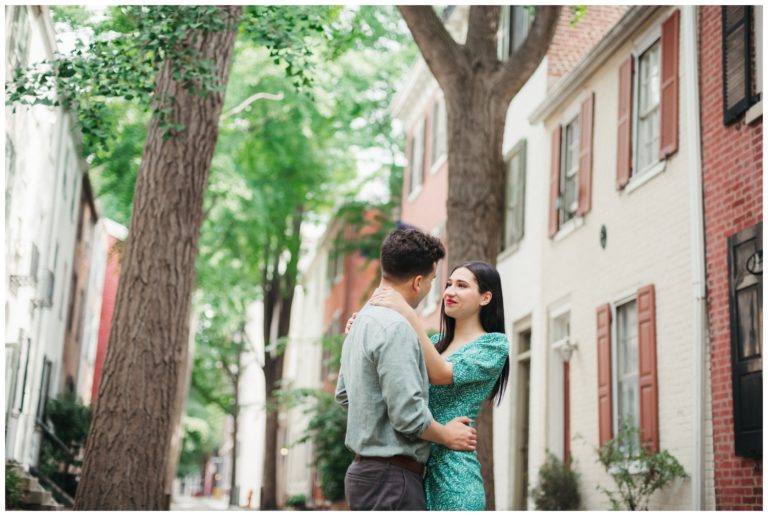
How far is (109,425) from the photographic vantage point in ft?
28.0

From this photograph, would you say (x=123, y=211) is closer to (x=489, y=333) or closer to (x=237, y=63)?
(x=237, y=63)

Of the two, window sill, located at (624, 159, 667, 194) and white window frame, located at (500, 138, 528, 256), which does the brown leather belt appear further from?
white window frame, located at (500, 138, 528, 256)

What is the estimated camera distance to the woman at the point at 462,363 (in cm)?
402

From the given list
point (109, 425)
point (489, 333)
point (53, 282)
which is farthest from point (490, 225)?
point (53, 282)

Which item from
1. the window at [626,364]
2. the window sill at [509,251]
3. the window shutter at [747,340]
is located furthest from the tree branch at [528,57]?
the window sill at [509,251]

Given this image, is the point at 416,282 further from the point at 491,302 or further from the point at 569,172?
the point at 569,172

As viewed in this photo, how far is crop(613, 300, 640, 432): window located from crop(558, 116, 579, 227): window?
238cm

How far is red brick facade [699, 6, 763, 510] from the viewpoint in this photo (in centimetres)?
966

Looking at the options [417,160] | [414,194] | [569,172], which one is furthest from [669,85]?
[417,160]

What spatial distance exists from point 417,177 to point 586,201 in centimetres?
1050

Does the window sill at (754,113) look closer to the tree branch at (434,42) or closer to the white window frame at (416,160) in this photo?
the tree branch at (434,42)

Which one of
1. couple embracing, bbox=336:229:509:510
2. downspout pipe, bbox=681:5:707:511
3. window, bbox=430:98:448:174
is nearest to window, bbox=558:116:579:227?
downspout pipe, bbox=681:5:707:511

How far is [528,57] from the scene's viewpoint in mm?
11484

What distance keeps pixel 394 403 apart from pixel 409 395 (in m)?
0.06
